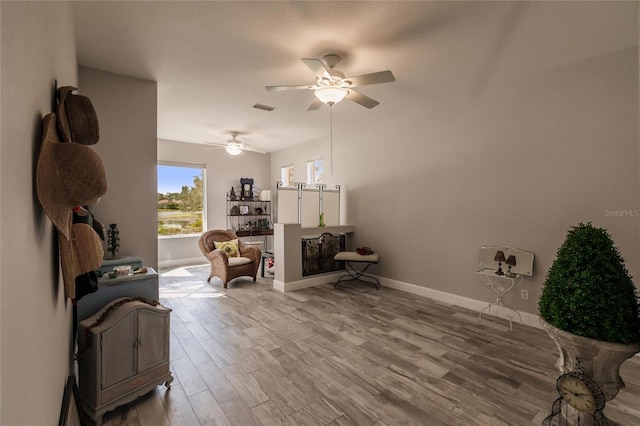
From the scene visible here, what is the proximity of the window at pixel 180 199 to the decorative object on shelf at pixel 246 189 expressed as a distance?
953 mm

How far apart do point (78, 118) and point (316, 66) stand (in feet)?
5.95

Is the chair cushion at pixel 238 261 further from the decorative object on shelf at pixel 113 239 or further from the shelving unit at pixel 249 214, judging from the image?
the decorative object on shelf at pixel 113 239

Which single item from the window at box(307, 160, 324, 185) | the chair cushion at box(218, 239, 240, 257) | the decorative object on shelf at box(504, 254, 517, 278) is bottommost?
Result: the chair cushion at box(218, 239, 240, 257)

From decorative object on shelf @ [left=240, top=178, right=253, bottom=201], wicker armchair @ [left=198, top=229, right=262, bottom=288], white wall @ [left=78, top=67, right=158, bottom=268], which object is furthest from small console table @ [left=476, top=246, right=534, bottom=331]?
decorative object on shelf @ [left=240, top=178, right=253, bottom=201]

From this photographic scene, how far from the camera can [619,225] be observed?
2.90 m

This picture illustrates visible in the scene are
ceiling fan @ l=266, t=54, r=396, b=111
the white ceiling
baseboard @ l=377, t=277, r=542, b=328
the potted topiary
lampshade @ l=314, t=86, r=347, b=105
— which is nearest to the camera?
the potted topiary

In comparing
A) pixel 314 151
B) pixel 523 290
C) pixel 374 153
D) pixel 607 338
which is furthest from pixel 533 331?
pixel 314 151

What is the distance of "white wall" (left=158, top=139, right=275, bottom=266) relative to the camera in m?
6.64

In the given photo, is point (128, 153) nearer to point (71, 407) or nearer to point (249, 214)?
point (71, 407)

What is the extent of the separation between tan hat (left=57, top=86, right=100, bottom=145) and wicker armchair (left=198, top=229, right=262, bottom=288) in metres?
3.73

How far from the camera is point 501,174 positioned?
12.2ft

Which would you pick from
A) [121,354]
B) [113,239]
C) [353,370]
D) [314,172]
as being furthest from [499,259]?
[113,239]

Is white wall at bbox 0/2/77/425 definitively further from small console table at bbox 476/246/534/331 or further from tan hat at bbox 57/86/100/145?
small console table at bbox 476/246/534/331

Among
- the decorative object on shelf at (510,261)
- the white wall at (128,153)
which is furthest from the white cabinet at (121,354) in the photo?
the decorative object on shelf at (510,261)
